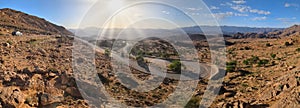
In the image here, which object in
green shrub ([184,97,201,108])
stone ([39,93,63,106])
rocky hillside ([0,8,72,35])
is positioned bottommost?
green shrub ([184,97,201,108])

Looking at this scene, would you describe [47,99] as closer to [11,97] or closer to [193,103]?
[11,97]

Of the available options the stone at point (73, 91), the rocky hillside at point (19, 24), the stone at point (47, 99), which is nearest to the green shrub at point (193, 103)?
the stone at point (73, 91)

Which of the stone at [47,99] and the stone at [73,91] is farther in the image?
the stone at [73,91]

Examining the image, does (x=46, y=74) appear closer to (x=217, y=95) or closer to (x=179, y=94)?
(x=179, y=94)

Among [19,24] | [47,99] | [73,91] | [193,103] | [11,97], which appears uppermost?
[19,24]

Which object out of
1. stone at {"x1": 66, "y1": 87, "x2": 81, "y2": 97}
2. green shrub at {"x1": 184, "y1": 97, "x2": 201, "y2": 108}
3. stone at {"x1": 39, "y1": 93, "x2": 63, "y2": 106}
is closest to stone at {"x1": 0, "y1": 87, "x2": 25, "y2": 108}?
stone at {"x1": 39, "y1": 93, "x2": 63, "y2": 106}

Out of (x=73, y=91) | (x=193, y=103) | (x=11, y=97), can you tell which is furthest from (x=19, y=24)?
(x=11, y=97)

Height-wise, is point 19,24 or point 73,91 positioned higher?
point 19,24

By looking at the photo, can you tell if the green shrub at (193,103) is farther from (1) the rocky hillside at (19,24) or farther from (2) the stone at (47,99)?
(1) the rocky hillside at (19,24)

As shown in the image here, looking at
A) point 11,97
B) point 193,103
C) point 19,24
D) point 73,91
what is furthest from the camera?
point 19,24

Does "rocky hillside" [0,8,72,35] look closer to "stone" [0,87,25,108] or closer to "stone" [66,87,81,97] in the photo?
"stone" [66,87,81,97]

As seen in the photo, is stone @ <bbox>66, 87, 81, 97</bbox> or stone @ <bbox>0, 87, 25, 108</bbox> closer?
stone @ <bbox>0, 87, 25, 108</bbox>

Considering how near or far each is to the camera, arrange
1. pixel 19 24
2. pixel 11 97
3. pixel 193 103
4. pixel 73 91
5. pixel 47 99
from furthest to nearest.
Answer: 1. pixel 19 24
2. pixel 193 103
3. pixel 73 91
4. pixel 47 99
5. pixel 11 97
